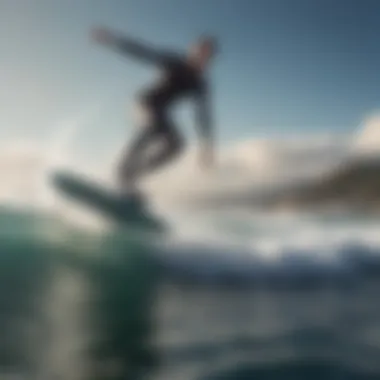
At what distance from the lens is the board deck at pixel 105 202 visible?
1.77m

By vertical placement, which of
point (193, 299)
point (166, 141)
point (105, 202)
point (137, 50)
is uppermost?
point (137, 50)

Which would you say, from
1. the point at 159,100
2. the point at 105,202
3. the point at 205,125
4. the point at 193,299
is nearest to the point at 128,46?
the point at 159,100

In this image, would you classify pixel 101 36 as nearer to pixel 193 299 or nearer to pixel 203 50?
pixel 203 50

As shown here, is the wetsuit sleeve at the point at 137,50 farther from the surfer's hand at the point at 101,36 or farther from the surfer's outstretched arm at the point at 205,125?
the surfer's outstretched arm at the point at 205,125

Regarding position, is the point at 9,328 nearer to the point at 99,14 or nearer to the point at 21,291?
the point at 21,291

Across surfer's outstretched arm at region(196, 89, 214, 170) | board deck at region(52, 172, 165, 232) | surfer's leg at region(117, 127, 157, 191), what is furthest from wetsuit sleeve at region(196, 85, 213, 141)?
board deck at region(52, 172, 165, 232)

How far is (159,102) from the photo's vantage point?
1.80m

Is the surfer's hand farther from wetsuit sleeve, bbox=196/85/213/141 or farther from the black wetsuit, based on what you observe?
wetsuit sleeve, bbox=196/85/213/141

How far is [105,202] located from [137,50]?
1.21ft

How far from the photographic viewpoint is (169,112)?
1807 mm

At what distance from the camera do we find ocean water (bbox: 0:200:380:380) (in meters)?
1.69

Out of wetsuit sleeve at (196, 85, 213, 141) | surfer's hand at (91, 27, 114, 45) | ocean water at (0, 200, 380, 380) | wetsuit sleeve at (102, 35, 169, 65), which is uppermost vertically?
surfer's hand at (91, 27, 114, 45)

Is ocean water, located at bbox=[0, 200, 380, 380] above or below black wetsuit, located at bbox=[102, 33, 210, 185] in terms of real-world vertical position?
below

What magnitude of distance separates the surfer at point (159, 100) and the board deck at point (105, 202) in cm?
4
